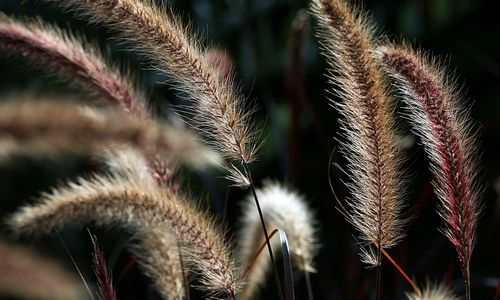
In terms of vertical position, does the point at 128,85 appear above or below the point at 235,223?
above

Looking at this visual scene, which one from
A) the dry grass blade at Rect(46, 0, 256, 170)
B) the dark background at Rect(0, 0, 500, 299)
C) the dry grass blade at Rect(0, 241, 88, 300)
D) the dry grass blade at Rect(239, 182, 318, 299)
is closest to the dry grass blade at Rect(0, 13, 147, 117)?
the dry grass blade at Rect(46, 0, 256, 170)

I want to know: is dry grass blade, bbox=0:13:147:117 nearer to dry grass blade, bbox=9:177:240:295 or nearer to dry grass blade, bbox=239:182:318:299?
dry grass blade, bbox=9:177:240:295

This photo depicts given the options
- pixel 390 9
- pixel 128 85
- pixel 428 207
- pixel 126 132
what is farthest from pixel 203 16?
pixel 126 132

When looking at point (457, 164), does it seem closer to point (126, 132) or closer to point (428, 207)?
point (126, 132)

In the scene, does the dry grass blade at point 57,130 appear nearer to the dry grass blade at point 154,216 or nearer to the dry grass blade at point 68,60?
the dry grass blade at point 154,216

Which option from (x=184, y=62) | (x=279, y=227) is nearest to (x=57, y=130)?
(x=184, y=62)

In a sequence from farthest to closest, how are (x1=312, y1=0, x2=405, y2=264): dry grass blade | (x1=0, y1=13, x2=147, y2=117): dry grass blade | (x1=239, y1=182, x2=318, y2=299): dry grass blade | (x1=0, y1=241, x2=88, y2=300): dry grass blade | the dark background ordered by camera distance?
the dark background
(x1=239, y1=182, x2=318, y2=299): dry grass blade
(x1=0, y1=13, x2=147, y2=117): dry grass blade
(x1=312, y1=0, x2=405, y2=264): dry grass blade
(x1=0, y1=241, x2=88, y2=300): dry grass blade

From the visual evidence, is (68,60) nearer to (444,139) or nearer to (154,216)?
(154,216)
